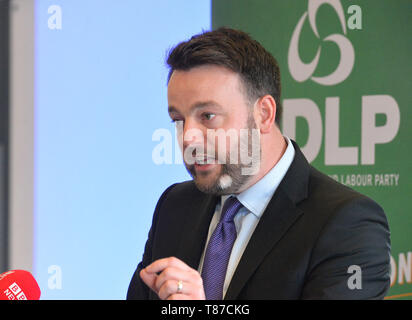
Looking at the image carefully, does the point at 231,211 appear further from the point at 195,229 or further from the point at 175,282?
the point at 175,282

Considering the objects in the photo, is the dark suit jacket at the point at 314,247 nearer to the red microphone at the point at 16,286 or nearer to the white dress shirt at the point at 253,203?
the white dress shirt at the point at 253,203

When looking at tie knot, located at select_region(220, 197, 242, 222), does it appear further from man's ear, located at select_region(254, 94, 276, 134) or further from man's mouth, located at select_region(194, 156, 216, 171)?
man's ear, located at select_region(254, 94, 276, 134)

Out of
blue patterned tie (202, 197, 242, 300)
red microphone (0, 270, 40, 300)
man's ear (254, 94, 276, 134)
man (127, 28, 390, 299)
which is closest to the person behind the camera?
red microphone (0, 270, 40, 300)

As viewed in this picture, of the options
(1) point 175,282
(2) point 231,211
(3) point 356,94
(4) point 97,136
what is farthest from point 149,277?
(3) point 356,94

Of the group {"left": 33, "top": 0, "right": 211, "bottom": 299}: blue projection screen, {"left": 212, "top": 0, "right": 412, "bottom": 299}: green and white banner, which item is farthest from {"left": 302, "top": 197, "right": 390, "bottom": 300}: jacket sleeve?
{"left": 33, "top": 0, "right": 211, "bottom": 299}: blue projection screen

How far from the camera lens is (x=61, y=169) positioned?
3068 mm

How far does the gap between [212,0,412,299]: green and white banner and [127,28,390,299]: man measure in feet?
4.23

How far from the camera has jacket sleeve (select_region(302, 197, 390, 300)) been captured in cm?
149

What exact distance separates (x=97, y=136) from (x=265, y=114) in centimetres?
154

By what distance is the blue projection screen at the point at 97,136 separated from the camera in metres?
3.04

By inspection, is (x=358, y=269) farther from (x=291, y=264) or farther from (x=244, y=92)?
(x=244, y=92)

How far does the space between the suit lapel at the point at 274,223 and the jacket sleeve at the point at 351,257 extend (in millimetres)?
135
